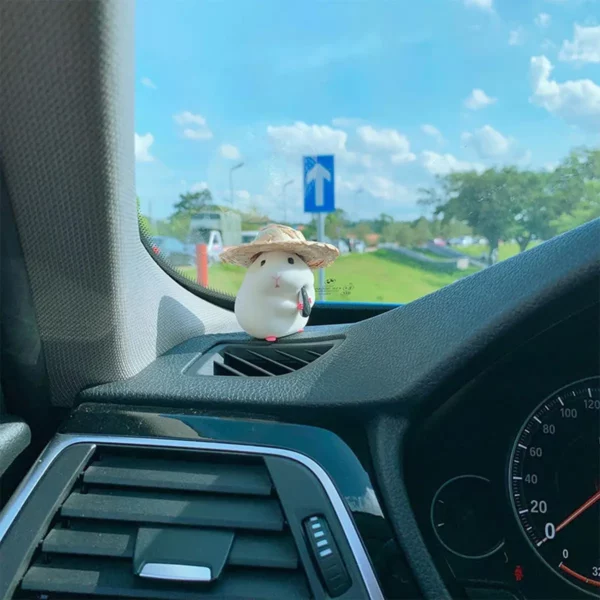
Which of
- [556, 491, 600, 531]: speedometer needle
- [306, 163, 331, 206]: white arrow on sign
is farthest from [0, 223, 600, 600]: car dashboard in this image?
[306, 163, 331, 206]: white arrow on sign

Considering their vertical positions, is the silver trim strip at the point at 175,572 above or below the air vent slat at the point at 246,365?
below

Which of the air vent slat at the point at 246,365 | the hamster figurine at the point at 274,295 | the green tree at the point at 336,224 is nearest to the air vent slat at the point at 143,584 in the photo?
the air vent slat at the point at 246,365

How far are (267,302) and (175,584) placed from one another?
2.47ft

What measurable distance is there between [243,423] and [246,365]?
12.4 inches

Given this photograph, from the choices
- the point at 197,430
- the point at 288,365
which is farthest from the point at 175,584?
the point at 288,365

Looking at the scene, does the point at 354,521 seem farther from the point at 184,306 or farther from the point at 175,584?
the point at 184,306

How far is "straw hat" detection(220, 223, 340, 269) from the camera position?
5.06 feet

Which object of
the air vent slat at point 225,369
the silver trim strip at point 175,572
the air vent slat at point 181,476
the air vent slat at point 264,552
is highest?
the air vent slat at point 225,369

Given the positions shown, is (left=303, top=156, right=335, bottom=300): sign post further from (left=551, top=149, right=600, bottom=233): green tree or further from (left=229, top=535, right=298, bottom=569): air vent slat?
(left=229, top=535, right=298, bottom=569): air vent slat

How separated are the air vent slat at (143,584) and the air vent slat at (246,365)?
48 centimetres

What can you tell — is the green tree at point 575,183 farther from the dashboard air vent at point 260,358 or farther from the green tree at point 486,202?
the dashboard air vent at point 260,358

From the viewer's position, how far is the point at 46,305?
48.6 inches

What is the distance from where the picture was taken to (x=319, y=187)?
6.49ft

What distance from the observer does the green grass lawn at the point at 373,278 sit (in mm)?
1862
